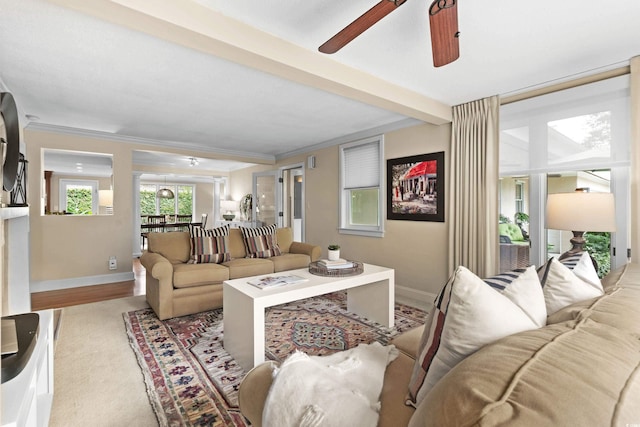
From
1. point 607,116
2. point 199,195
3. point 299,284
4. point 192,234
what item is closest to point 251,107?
point 192,234

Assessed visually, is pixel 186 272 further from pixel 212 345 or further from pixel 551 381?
pixel 551 381

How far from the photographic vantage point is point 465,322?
3.07ft

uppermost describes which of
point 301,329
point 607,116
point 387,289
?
point 607,116

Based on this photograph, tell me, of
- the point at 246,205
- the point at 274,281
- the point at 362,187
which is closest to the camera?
the point at 274,281

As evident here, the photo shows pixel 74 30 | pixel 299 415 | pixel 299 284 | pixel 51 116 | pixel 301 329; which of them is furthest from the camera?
pixel 51 116

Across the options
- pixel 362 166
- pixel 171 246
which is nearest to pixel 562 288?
pixel 362 166

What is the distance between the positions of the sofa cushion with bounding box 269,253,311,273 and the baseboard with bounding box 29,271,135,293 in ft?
8.69

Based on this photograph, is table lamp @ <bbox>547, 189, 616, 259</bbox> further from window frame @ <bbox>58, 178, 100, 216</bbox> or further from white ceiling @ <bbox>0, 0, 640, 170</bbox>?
window frame @ <bbox>58, 178, 100, 216</bbox>

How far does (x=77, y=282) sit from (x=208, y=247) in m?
2.43

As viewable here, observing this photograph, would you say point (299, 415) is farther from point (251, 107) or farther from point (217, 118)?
point (217, 118)

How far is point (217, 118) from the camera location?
388 cm

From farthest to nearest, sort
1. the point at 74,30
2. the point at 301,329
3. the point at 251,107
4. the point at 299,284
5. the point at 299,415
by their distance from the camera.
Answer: the point at 251,107
the point at 301,329
the point at 299,284
the point at 74,30
the point at 299,415

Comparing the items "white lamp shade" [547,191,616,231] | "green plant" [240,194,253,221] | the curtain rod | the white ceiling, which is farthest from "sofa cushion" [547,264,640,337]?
"green plant" [240,194,253,221]

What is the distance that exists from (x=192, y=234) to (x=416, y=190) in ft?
9.36
